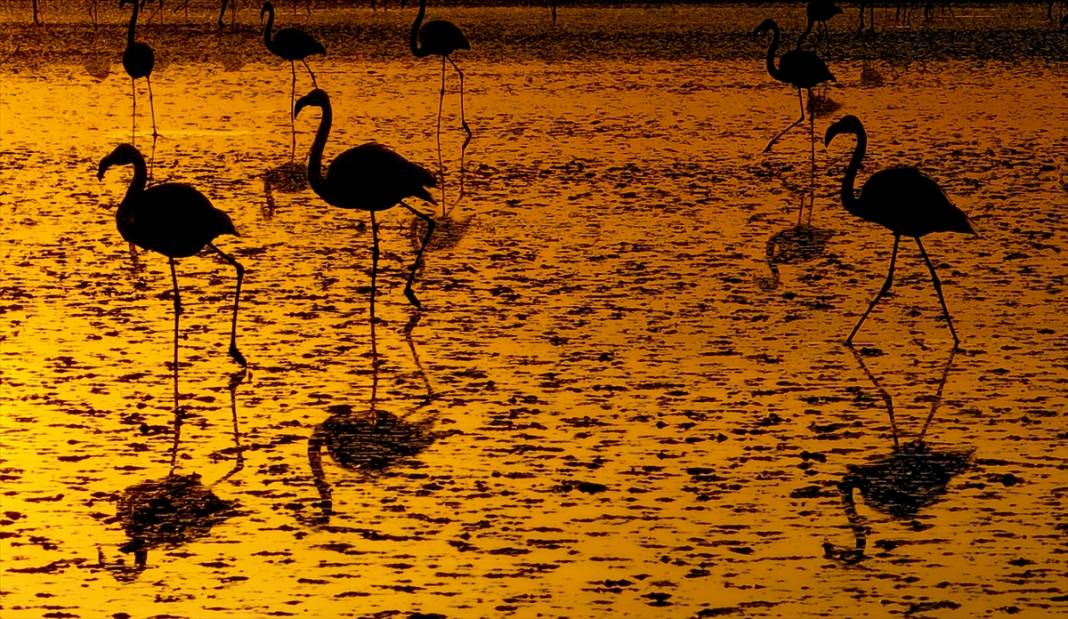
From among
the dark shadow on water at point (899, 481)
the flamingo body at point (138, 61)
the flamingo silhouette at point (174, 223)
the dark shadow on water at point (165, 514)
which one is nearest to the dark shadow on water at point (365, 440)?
the dark shadow on water at point (165, 514)

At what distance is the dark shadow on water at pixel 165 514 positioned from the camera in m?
4.56

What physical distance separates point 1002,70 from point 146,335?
12.2m

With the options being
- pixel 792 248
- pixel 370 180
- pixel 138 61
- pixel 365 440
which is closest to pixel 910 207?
pixel 792 248

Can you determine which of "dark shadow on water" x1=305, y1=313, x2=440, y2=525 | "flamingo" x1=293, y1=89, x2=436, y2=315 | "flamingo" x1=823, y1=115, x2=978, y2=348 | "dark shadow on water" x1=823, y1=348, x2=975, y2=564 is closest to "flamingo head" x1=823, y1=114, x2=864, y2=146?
"flamingo" x1=823, y1=115, x2=978, y2=348

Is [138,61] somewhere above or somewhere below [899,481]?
above

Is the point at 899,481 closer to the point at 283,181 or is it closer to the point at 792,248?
the point at 792,248

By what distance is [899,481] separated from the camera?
511cm

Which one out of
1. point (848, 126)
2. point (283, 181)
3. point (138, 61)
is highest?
point (848, 126)

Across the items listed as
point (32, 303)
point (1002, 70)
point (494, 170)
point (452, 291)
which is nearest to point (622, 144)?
point (494, 170)

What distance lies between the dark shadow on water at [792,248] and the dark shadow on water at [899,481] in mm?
2284

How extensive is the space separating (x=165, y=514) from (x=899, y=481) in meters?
1.88

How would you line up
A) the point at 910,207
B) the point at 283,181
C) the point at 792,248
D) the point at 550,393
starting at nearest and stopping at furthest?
the point at 550,393 < the point at 910,207 < the point at 792,248 < the point at 283,181

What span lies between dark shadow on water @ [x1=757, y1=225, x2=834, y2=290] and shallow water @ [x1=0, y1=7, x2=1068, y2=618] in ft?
0.11

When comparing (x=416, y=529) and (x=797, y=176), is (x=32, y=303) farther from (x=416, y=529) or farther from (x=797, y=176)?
(x=797, y=176)
